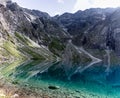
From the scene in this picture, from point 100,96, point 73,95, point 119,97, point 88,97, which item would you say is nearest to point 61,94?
point 73,95

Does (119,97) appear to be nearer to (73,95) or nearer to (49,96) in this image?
(73,95)

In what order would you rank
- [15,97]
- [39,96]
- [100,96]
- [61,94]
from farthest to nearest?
1. [100,96]
2. [61,94]
3. [39,96]
4. [15,97]

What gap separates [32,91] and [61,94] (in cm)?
769

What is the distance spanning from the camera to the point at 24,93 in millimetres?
62906

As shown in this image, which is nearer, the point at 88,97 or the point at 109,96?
the point at 88,97

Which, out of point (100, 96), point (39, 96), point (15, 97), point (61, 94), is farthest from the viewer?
point (100, 96)

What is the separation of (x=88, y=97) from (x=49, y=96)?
1103cm

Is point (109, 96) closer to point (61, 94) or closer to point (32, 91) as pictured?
point (61, 94)

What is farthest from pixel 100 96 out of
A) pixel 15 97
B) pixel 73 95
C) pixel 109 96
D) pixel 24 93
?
pixel 15 97

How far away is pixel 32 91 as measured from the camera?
2640 inches

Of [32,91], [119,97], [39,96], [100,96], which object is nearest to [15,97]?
[39,96]

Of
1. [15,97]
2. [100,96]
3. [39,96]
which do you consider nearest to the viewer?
[15,97]

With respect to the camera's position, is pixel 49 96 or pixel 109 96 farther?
pixel 109 96

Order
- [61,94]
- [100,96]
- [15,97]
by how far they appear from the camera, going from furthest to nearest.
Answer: [100,96]
[61,94]
[15,97]
